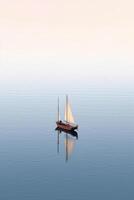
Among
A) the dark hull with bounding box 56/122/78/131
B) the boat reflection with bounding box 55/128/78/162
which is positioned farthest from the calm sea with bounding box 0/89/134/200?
the dark hull with bounding box 56/122/78/131

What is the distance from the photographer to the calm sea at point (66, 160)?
3772 inches

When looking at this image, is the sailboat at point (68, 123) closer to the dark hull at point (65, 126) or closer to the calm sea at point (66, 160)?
the dark hull at point (65, 126)

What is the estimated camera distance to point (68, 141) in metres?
143

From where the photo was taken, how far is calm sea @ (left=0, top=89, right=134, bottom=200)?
314 feet

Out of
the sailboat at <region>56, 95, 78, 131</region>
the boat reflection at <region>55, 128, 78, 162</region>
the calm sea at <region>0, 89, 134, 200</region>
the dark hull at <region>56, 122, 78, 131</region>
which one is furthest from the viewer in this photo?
the sailboat at <region>56, 95, 78, 131</region>

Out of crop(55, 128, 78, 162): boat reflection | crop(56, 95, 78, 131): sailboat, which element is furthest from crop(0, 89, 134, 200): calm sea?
crop(56, 95, 78, 131): sailboat

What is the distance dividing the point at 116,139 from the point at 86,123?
31.4 meters

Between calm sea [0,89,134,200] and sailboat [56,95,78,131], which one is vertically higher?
sailboat [56,95,78,131]

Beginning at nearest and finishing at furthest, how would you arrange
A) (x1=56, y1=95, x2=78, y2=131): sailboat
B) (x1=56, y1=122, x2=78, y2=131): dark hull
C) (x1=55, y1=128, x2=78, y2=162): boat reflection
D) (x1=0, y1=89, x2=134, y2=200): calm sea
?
1. (x1=0, y1=89, x2=134, y2=200): calm sea
2. (x1=55, y1=128, x2=78, y2=162): boat reflection
3. (x1=56, y1=122, x2=78, y2=131): dark hull
4. (x1=56, y1=95, x2=78, y2=131): sailboat

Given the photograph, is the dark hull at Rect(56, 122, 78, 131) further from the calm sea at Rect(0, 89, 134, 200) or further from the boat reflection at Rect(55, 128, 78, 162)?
the calm sea at Rect(0, 89, 134, 200)

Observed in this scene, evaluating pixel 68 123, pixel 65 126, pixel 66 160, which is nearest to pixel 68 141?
pixel 65 126

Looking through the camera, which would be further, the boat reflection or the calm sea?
the boat reflection

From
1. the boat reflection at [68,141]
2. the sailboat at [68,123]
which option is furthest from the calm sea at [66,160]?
the sailboat at [68,123]

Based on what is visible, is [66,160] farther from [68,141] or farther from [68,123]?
[68,123]
